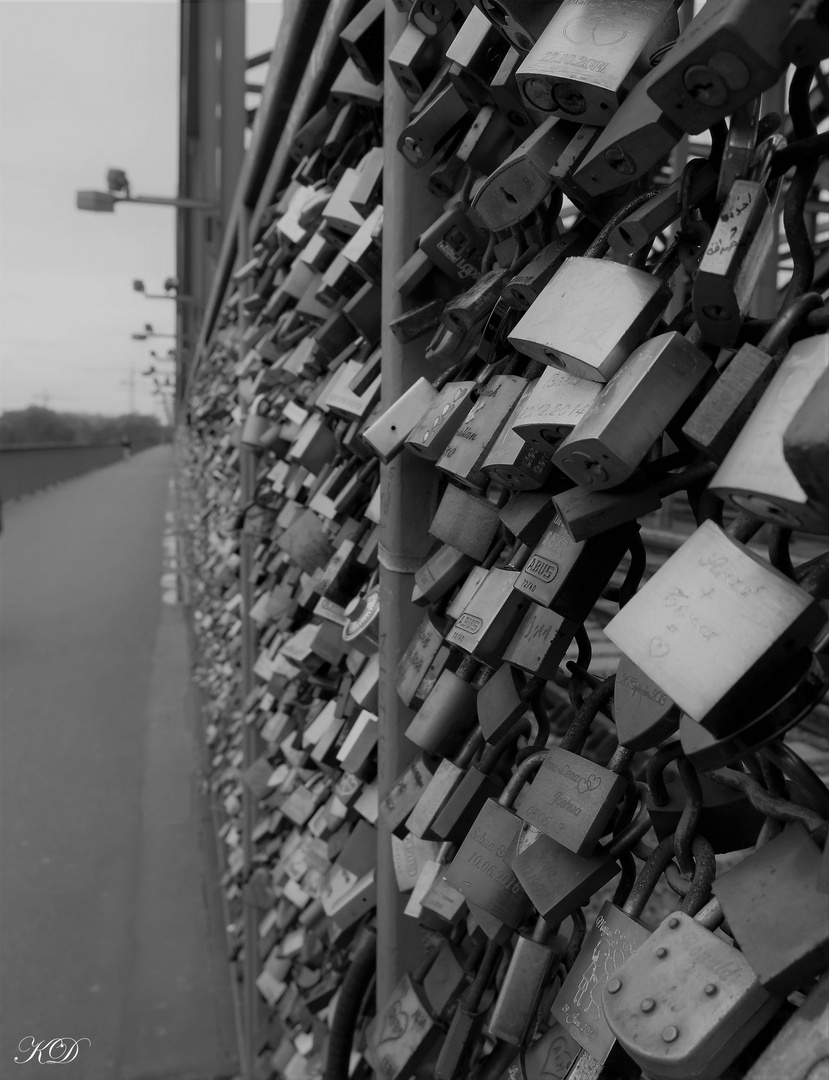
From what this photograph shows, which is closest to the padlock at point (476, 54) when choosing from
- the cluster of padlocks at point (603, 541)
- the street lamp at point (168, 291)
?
the cluster of padlocks at point (603, 541)

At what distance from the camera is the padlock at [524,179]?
0.52m

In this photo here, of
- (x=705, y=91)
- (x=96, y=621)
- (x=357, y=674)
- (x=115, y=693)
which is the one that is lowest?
(x=96, y=621)

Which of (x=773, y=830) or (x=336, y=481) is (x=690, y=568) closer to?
(x=773, y=830)

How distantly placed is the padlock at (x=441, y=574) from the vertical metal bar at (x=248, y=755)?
1252 millimetres

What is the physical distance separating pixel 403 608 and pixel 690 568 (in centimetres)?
51

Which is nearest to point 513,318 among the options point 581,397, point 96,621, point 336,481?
point 581,397

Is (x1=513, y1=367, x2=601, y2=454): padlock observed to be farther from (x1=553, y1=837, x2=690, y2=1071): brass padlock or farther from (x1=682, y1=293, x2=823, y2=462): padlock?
(x1=553, y1=837, x2=690, y2=1071): brass padlock

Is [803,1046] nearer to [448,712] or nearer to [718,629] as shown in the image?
[718,629]

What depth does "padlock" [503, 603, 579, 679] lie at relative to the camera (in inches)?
21.5

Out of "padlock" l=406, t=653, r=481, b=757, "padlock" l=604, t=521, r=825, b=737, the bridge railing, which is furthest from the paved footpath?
the bridge railing

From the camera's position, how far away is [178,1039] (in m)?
2.18

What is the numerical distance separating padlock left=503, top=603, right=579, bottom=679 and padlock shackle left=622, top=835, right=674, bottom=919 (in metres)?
0.12

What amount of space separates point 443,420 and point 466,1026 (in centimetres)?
47

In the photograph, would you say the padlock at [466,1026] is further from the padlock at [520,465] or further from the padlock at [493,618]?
the padlock at [520,465]
